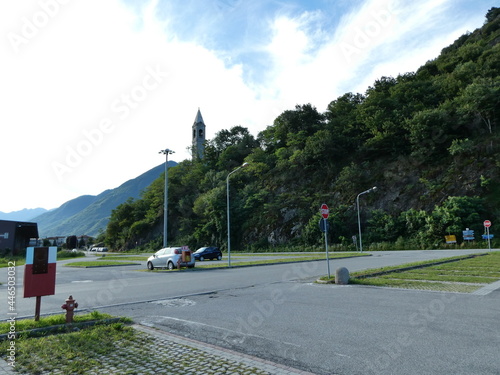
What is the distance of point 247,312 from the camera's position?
779 cm

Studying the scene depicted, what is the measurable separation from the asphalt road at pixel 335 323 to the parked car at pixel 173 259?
34.7 feet

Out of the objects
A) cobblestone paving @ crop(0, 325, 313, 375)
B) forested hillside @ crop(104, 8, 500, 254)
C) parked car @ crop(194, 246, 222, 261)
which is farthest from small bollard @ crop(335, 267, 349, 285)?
forested hillside @ crop(104, 8, 500, 254)

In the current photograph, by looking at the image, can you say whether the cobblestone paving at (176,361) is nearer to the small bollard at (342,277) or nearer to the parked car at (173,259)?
the small bollard at (342,277)

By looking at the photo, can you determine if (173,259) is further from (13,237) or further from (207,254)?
(13,237)

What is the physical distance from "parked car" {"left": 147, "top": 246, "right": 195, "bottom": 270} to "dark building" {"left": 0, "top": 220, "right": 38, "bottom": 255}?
46.8m

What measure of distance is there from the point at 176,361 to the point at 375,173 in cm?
5075

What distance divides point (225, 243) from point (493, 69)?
48385 millimetres

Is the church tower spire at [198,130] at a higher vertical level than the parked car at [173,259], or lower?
higher

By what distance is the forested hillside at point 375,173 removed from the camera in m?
41.8

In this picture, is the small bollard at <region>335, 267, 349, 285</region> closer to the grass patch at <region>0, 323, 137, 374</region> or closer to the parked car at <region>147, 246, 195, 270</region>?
the grass patch at <region>0, 323, 137, 374</region>

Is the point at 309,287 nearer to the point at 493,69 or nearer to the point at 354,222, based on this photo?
the point at 354,222

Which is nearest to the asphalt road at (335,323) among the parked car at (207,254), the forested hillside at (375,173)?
the parked car at (207,254)

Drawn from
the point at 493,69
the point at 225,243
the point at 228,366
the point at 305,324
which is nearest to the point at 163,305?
the point at 305,324

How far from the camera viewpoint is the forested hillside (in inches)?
1645
